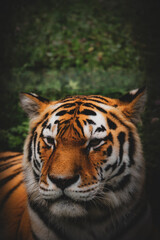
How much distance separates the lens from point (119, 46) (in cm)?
363

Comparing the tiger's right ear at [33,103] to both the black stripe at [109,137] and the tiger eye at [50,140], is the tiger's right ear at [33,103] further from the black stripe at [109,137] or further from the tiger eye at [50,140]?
the black stripe at [109,137]

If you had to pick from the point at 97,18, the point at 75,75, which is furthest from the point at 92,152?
the point at 97,18

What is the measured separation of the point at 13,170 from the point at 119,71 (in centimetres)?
197

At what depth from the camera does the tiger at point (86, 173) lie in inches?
38.1

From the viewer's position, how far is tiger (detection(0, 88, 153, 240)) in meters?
0.97

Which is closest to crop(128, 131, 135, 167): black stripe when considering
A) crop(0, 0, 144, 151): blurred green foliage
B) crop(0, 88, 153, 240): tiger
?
crop(0, 88, 153, 240): tiger

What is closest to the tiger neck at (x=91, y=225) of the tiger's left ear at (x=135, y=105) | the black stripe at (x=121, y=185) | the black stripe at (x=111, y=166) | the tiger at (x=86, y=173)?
the tiger at (x=86, y=173)

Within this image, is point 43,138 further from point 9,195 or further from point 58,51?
point 58,51

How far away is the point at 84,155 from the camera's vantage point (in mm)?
1020

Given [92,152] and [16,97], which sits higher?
[16,97]

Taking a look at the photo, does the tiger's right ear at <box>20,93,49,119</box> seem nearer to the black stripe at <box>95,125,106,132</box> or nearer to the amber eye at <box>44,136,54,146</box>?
the amber eye at <box>44,136,54,146</box>

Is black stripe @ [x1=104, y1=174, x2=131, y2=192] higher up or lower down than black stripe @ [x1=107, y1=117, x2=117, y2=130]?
lower down

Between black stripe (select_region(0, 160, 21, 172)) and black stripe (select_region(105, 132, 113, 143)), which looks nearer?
black stripe (select_region(105, 132, 113, 143))

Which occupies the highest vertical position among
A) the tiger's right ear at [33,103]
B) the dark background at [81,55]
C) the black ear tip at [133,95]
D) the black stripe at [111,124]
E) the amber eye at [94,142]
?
the dark background at [81,55]
